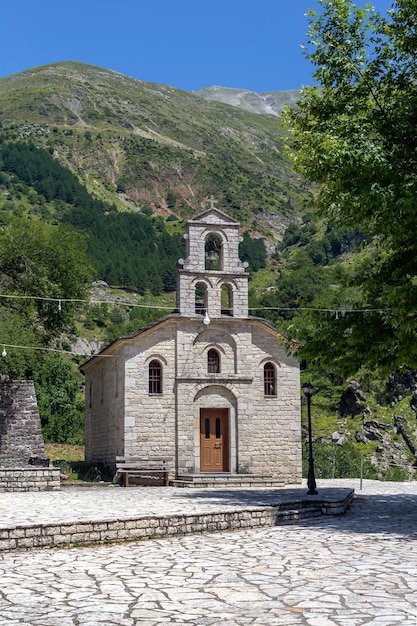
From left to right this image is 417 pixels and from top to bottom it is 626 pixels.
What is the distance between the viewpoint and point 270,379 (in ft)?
97.2

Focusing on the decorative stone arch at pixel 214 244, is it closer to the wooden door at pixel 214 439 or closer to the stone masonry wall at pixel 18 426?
the wooden door at pixel 214 439

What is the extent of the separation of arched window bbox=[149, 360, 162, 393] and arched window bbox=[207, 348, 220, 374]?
2.06 metres

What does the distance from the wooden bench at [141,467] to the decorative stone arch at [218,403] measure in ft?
5.86

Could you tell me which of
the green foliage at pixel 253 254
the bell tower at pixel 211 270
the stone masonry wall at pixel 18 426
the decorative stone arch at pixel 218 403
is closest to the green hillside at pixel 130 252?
the green foliage at pixel 253 254

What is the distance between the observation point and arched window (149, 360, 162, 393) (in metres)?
28.3

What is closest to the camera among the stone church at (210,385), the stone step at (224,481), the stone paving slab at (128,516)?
the stone paving slab at (128,516)

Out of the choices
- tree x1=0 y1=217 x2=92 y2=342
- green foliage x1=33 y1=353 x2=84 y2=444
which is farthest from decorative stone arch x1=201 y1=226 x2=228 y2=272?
green foliage x1=33 y1=353 x2=84 y2=444

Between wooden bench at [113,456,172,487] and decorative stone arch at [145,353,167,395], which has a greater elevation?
decorative stone arch at [145,353,167,395]

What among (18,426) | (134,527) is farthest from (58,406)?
(134,527)

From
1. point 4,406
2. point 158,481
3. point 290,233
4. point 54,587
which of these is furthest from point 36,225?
point 290,233

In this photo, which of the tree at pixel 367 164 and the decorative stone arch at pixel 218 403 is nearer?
the tree at pixel 367 164

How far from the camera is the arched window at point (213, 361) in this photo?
2895 centimetres

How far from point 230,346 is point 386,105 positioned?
1448 cm

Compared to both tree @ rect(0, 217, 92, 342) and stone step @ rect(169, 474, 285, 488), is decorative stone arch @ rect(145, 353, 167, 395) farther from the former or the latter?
tree @ rect(0, 217, 92, 342)
